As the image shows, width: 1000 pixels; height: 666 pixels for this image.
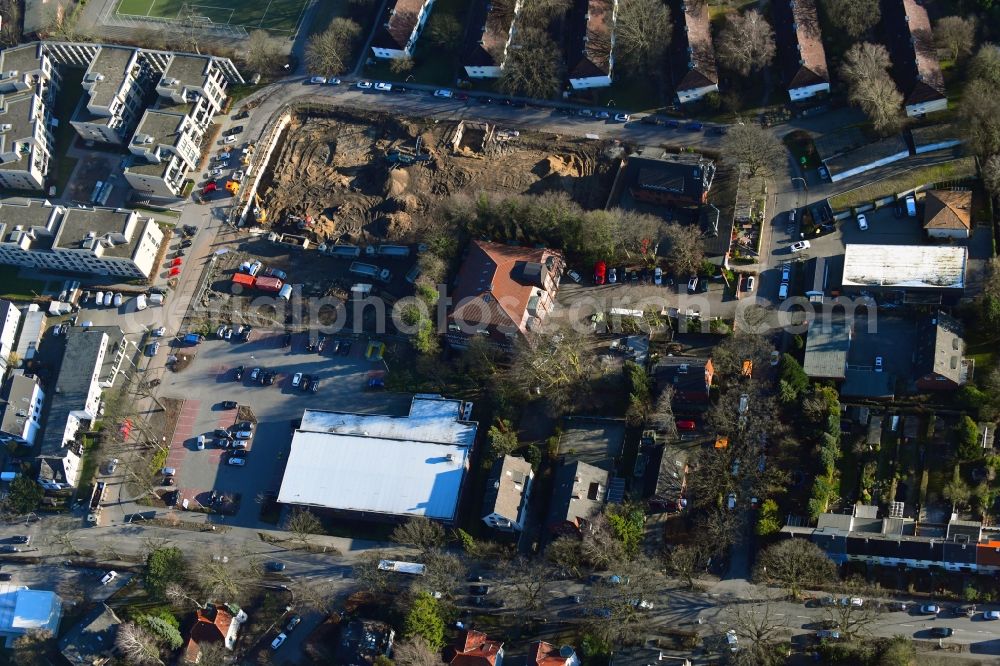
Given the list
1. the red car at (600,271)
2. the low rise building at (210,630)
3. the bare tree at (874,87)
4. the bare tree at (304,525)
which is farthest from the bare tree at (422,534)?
the bare tree at (874,87)

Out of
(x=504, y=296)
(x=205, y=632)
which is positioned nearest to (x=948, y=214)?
(x=504, y=296)

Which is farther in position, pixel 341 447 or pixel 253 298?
pixel 253 298

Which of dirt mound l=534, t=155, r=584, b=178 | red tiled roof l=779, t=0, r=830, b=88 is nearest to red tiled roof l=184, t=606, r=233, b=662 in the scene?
dirt mound l=534, t=155, r=584, b=178

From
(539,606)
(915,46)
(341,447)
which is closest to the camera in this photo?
(539,606)

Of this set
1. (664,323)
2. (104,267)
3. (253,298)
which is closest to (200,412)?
(253,298)

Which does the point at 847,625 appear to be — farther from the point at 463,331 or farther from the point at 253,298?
the point at 253,298

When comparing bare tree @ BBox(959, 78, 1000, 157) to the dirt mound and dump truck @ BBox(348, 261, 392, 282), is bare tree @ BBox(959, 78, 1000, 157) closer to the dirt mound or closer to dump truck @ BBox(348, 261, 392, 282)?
the dirt mound

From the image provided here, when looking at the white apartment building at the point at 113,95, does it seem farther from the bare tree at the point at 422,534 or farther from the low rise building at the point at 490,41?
the bare tree at the point at 422,534

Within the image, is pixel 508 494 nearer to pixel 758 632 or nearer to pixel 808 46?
pixel 758 632
